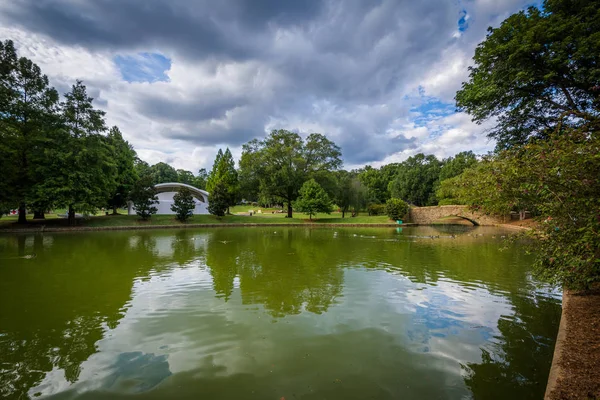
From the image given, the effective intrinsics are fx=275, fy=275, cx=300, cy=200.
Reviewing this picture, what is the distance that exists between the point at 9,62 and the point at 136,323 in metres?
31.8

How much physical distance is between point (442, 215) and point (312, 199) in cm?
1990

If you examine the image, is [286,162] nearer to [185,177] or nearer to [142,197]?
[142,197]

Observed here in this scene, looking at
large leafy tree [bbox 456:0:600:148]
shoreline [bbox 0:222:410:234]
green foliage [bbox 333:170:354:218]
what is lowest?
shoreline [bbox 0:222:410:234]

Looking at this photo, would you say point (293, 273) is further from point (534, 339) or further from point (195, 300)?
point (534, 339)

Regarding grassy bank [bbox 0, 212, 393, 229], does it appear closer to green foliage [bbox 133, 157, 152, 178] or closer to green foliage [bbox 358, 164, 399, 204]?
green foliage [bbox 133, 157, 152, 178]

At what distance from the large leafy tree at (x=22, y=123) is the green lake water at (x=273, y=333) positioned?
20551 mm

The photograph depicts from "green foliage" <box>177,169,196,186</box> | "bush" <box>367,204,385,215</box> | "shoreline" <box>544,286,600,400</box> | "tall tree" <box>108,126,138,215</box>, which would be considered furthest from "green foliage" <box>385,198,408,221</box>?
"green foliage" <box>177,169,196,186</box>

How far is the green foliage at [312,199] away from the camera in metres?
37.7

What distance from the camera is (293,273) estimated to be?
993cm

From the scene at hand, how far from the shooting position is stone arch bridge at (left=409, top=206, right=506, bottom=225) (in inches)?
1523

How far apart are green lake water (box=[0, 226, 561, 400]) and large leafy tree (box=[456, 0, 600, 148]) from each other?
22.6 ft

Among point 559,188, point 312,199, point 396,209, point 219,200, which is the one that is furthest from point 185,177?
point 559,188

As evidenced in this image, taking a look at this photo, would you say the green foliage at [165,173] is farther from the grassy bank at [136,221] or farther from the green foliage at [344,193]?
the green foliage at [344,193]

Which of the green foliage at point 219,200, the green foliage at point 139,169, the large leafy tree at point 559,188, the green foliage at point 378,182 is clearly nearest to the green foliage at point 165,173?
the green foliage at point 139,169
